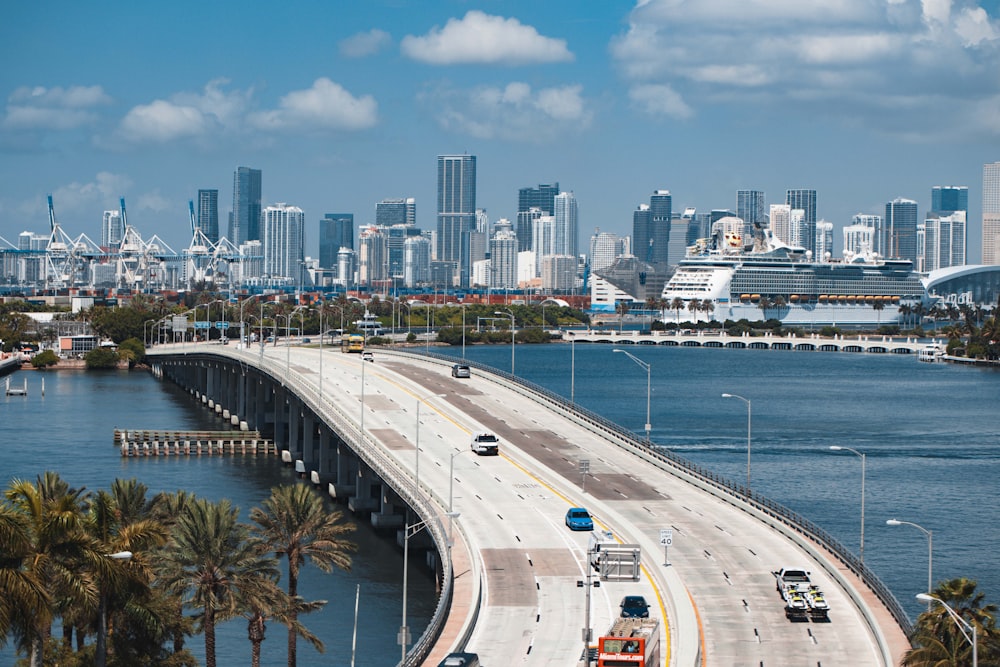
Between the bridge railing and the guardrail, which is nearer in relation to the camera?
the guardrail

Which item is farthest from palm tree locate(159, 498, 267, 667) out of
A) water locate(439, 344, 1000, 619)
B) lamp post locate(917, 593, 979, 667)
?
water locate(439, 344, 1000, 619)

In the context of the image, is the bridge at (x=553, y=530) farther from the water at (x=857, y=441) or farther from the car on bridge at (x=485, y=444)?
the water at (x=857, y=441)

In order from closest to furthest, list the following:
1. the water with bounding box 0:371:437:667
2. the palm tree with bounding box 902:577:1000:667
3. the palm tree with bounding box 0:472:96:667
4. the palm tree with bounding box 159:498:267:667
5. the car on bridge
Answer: the palm tree with bounding box 0:472:96:667, the palm tree with bounding box 902:577:1000:667, the palm tree with bounding box 159:498:267:667, the water with bounding box 0:371:437:667, the car on bridge

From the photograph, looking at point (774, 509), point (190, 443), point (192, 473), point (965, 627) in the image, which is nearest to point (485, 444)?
point (774, 509)

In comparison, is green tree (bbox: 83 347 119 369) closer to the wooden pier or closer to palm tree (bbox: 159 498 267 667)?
the wooden pier

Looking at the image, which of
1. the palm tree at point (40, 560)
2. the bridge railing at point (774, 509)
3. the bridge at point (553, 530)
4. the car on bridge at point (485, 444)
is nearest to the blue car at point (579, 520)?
the bridge at point (553, 530)
